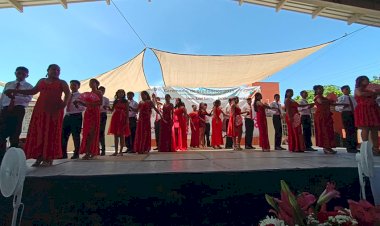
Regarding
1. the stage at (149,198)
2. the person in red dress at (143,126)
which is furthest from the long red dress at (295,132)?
the stage at (149,198)

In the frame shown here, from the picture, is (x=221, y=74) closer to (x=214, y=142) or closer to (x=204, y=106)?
(x=204, y=106)

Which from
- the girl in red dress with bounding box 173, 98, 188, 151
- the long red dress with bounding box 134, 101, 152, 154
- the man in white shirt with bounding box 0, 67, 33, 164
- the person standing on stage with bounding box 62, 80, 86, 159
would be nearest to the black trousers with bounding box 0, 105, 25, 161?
the man in white shirt with bounding box 0, 67, 33, 164

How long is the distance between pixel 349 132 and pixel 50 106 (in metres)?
5.40

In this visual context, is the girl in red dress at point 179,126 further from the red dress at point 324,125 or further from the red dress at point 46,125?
the red dress at point 46,125

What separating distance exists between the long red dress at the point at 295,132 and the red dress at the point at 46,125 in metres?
4.36

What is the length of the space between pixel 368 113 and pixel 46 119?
16.3ft

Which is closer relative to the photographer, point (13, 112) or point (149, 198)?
point (149, 198)

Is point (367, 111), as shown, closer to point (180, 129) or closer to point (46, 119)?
point (180, 129)

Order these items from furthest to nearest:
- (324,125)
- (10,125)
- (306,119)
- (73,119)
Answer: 1. (306,119)
2. (324,125)
3. (73,119)
4. (10,125)

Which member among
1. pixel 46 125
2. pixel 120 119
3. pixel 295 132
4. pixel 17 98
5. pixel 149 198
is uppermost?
pixel 17 98

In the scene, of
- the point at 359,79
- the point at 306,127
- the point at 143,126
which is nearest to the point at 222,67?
the point at 306,127

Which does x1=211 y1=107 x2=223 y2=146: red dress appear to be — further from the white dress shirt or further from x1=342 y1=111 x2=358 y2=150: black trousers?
the white dress shirt

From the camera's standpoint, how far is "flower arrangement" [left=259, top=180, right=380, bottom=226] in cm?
92

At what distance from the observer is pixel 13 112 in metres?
3.67
